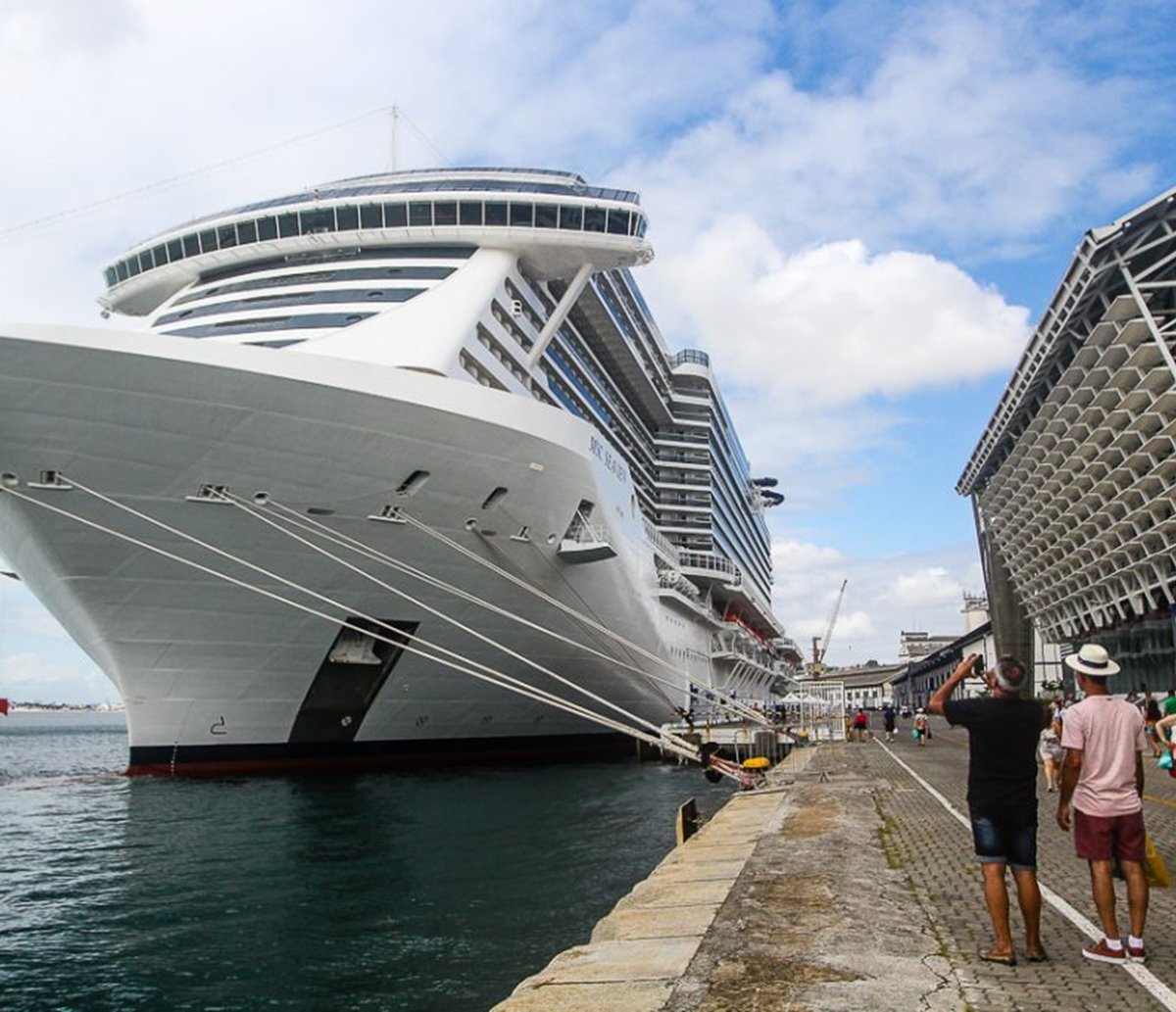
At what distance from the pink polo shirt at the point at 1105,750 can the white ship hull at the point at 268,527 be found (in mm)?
12957

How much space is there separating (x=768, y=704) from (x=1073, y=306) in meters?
33.5

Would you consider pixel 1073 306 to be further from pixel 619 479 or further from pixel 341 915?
pixel 341 915

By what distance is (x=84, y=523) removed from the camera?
1633 cm

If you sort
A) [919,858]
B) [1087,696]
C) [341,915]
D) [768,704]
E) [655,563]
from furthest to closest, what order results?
[768,704] → [655,563] → [341,915] → [919,858] → [1087,696]

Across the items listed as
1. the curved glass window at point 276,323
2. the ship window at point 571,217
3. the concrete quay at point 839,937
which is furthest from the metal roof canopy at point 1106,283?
the concrete quay at point 839,937

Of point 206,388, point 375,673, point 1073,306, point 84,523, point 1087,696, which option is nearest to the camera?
point 1087,696

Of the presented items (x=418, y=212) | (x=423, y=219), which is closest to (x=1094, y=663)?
(x=423, y=219)

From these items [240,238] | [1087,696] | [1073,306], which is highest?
[1073,306]

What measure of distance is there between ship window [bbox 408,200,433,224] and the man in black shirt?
20973 millimetres

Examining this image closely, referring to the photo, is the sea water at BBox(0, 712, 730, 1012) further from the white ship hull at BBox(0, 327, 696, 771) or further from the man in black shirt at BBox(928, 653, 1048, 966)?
the man in black shirt at BBox(928, 653, 1048, 966)

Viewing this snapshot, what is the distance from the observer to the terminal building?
34594 mm

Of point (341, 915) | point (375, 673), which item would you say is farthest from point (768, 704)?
point (341, 915)

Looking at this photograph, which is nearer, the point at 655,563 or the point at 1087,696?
the point at 1087,696

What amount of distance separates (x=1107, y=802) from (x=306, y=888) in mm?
9092
